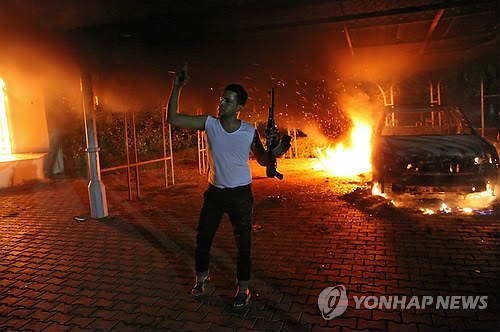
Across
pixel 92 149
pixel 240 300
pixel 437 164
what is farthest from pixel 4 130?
pixel 437 164

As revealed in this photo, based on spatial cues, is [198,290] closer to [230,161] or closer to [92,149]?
[230,161]

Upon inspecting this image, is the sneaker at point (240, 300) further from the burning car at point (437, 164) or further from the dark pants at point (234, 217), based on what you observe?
the burning car at point (437, 164)

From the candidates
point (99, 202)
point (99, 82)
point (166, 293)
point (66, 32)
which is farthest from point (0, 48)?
point (166, 293)

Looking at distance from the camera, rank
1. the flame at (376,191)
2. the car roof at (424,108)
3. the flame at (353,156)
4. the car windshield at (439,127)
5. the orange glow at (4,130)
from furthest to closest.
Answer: the orange glow at (4,130) < the flame at (353,156) < the car roof at (424,108) < the car windshield at (439,127) < the flame at (376,191)

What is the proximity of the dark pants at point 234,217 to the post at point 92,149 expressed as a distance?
3.92m

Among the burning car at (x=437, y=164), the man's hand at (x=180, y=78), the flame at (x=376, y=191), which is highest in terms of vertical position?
the man's hand at (x=180, y=78)

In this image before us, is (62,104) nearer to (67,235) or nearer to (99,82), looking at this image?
(99,82)

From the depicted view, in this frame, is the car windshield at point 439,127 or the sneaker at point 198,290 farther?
the car windshield at point 439,127

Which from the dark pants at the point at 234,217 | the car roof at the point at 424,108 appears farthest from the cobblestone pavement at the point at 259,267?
the car roof at the point at 424,108

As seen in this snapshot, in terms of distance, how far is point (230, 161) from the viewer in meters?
3.49

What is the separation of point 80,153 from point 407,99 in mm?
14237

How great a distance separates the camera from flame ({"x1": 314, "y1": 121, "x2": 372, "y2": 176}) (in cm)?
1171

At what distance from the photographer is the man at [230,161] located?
3471mm

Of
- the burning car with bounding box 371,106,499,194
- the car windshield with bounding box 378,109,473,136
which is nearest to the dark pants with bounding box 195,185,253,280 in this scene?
the burning car with bounding box 371,106,499,194
